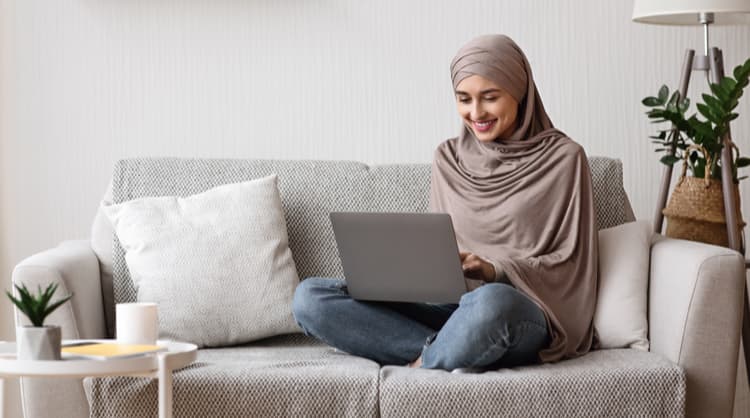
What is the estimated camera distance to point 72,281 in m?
2.42

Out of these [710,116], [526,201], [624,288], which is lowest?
[624,288]

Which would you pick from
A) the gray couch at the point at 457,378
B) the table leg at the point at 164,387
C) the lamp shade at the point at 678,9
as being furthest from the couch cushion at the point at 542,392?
the lamp shade at the point at 678,9

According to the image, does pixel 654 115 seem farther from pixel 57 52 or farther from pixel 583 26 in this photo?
pixel 57 52

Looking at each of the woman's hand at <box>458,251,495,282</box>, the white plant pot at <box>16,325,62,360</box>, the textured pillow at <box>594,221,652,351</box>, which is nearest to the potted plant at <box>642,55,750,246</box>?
the textured pillow at <box>594,221,652,351</box>

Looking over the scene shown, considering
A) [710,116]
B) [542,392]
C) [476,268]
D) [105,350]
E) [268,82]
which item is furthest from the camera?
[268,82]

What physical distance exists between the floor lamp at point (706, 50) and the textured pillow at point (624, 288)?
33 cm

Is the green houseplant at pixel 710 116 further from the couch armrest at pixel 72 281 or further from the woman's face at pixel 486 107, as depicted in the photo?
the couch armrest at pixel 72 281

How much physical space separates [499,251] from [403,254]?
1.25ft

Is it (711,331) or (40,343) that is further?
(711,331)

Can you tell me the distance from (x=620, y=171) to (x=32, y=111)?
1.72 m

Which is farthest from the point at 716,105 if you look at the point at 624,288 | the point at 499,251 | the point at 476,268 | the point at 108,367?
the point at 108,367

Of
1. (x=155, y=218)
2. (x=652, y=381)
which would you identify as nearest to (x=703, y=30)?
(x=652, y=381)

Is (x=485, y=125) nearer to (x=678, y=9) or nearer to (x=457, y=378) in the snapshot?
(x=678, y=9)

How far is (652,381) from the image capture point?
7.34 feet
